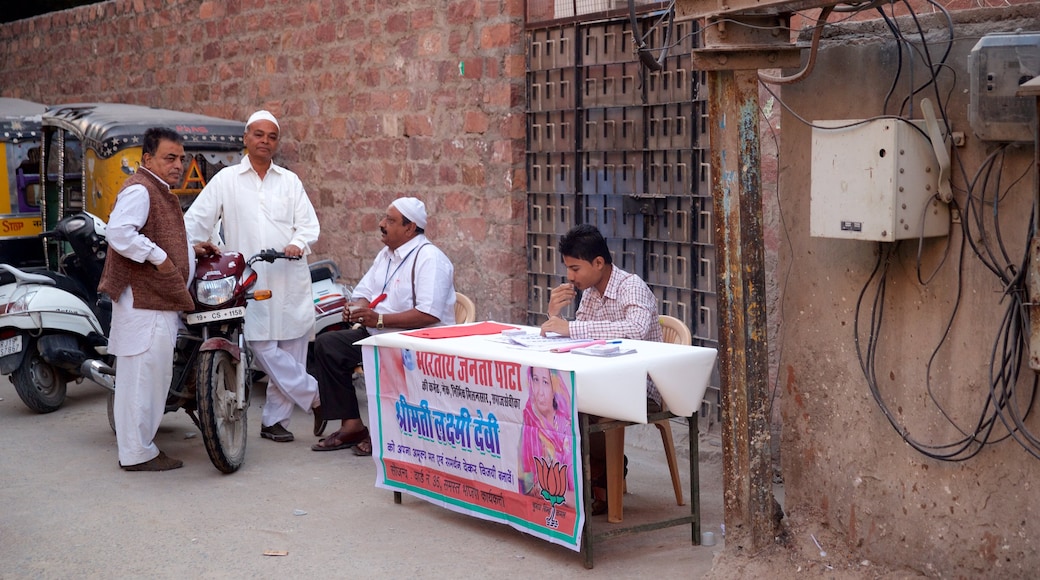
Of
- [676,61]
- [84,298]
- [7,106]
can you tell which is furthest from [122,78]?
[676,61]

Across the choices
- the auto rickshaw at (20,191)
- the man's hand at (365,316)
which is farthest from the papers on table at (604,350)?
the auto rickshaw at (20,191)

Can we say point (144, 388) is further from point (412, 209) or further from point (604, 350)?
point (604, 350)

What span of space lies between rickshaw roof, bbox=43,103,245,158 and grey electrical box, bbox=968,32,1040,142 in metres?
6.64

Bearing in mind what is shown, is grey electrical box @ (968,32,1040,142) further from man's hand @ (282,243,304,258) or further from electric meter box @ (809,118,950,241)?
man's hand @ (282,243,304,258)

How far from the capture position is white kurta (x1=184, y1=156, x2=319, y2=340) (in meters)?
7.04

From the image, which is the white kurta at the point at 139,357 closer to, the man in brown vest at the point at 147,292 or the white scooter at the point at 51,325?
the man in brown vest at the point at 147,292

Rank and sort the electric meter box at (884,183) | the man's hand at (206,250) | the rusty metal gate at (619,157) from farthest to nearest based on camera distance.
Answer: the man's hand at (206,250) → the rusty metal gate at (619,157) → the electric meter box at (884,183)

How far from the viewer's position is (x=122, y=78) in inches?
515

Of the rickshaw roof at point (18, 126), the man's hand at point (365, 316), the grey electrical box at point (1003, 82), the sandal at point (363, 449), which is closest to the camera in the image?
the grey electrical box at point (1003, 82)

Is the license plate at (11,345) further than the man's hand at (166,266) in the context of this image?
Yes

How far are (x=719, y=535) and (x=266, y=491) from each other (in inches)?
91.6

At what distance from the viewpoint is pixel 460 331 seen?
5.57 m

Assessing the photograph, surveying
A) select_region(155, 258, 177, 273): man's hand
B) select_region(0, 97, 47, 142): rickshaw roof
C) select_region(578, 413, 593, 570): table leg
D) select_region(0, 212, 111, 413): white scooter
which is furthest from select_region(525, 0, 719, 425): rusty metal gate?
select_region(0, 97, 47, 142): rickshaw roof

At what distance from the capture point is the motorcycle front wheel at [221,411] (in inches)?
239
